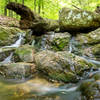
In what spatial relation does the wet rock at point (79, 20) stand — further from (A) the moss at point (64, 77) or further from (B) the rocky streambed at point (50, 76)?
(A) the moss at point (64, 77)

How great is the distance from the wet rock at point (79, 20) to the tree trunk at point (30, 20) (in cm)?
175

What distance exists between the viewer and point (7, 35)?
24.4ft

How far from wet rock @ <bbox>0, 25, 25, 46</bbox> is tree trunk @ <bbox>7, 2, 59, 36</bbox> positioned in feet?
3.62

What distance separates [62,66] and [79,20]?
13.8 feet

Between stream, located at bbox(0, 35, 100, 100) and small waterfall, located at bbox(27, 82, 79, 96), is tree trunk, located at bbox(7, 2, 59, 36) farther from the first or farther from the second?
small waterfall, located at bbox(27, 82, 79, 96)

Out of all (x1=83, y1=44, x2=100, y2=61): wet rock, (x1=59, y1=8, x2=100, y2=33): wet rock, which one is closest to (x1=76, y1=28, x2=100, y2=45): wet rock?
(x1=83, y1=44, x2=100, y2=61): wet rock

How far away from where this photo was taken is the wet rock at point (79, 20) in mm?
7273

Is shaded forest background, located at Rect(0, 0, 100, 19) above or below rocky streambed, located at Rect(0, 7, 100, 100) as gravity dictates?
above

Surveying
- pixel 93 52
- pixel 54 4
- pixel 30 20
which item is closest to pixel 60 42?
pixel 93 52

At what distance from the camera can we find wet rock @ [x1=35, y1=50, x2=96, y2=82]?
3890 millimetres

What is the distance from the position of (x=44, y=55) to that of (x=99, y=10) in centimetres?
627

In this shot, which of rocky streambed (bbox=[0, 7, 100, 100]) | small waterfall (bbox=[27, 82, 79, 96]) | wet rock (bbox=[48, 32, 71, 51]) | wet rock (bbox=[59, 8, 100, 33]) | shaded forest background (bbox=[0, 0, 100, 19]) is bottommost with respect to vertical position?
small waterfall (bbox=[27, 82, 79, 96])

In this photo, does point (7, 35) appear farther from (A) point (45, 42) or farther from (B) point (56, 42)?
(B) point (56, 42)

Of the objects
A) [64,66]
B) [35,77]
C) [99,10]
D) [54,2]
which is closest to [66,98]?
[64,66]
